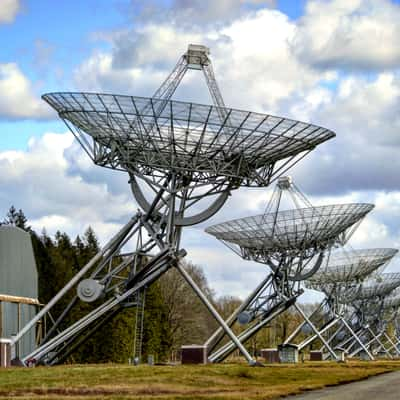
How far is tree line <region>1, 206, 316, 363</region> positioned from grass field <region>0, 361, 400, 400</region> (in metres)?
46.9

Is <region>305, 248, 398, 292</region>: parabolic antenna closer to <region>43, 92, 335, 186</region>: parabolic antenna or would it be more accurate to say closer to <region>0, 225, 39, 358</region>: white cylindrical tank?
<region>0, 225, 39, 358</region>: white cylindrical tank

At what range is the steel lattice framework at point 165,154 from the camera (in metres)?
51.9

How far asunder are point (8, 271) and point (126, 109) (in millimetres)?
20805

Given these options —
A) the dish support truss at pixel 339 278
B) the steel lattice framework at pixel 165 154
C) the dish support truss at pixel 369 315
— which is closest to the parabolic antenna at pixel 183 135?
the steel lattice framework at pixel 165 154

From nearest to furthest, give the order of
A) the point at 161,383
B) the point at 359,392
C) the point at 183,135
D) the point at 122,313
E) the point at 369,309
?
the point at 359,392, the point at 161,383, the point at 183,135, the point at 122,313, the point at 369,309

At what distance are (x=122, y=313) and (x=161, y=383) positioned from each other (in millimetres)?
73204

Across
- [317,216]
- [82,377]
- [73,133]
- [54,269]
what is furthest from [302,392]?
[54,269]

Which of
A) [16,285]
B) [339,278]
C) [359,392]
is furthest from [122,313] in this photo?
[359,392]

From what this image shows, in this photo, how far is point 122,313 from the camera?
372 ft

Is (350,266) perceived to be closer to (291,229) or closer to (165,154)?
(291,229)

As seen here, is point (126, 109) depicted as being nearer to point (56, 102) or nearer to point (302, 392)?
point (56, 102)

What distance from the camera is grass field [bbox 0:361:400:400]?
34688mm

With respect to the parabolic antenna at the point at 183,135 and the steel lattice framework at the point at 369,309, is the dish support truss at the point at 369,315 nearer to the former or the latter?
the steel lattice framework at the point at 369,309

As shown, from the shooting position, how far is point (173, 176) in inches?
2172
